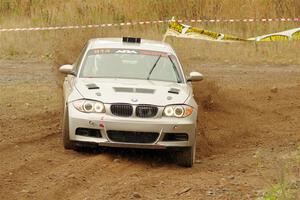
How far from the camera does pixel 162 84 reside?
38.6 ft

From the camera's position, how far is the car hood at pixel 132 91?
1090 centimetres

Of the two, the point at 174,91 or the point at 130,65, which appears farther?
the point at 130,65

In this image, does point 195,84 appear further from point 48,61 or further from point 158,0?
point 158,0

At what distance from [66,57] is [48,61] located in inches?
300

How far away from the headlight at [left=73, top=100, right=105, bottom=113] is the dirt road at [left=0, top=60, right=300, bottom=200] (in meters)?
0.60

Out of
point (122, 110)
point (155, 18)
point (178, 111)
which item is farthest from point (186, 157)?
point (155, 18)

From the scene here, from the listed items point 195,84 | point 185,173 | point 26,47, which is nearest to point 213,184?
point 185,173

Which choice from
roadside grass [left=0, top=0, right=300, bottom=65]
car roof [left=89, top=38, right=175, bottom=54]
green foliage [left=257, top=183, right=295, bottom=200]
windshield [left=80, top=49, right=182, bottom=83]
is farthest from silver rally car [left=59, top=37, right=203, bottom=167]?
roadside grass [left=0, top=0, right=300, bottom=65]

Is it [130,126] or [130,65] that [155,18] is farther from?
[130,126]

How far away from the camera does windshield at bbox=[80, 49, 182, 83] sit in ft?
39.8

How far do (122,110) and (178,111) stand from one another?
725mm

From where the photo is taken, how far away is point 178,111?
11.0 m

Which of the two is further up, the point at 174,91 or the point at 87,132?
the point at 174,91

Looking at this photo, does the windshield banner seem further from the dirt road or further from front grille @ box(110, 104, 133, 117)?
front grille @ box(110, 104, 133, 117)
